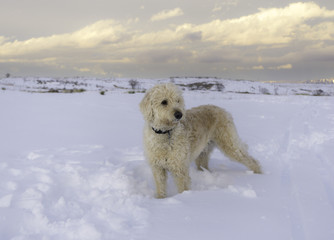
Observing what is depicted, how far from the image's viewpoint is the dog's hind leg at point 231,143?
444cm

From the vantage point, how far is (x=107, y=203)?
303cm

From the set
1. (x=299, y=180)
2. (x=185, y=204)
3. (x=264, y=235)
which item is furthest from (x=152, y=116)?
(x=299, y=180)

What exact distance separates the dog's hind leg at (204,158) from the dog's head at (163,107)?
143 centimetres

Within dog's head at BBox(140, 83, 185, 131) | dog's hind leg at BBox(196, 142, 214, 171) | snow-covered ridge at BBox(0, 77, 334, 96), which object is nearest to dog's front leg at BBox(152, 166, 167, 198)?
dog's head at BBox(140, 83, 185, 131)

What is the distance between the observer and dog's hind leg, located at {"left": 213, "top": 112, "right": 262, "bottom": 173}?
4.44 metres

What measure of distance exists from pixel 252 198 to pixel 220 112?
65.4 inches

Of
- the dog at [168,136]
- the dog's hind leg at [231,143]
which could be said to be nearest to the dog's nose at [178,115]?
the dog at [168,136]

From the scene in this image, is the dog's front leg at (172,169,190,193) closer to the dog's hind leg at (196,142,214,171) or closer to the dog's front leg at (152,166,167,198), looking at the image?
the dog's front leg at (152,166,167,198)

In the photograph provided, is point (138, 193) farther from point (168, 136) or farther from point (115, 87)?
point (115, 87)

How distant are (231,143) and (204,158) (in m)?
0.57

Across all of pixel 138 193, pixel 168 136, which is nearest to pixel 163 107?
pixel 168 136

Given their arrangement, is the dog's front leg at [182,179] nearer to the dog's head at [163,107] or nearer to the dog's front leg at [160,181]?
the dog's front leg at [160,181]

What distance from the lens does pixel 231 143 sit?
14.8 ft

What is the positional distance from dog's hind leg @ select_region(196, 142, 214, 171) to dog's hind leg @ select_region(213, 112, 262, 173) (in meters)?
0.24
